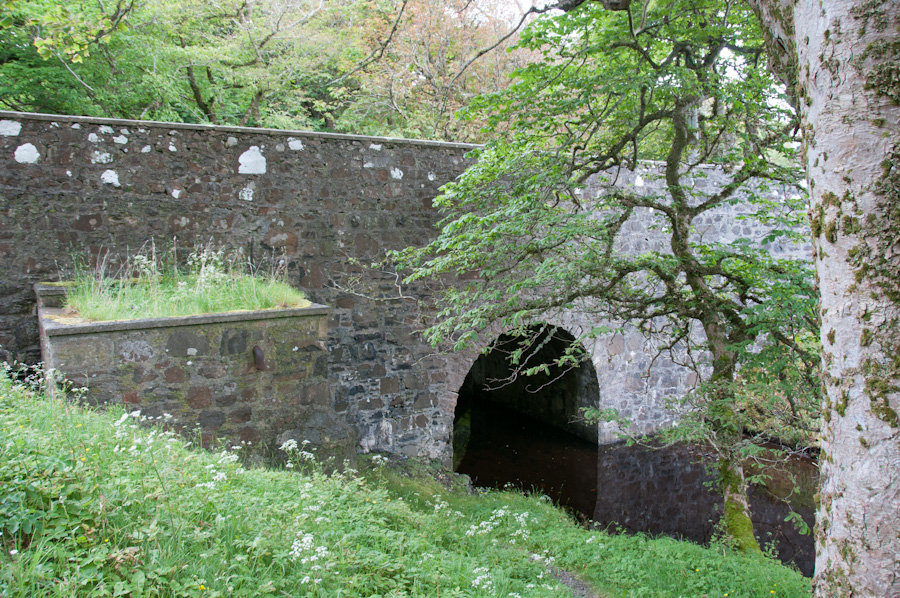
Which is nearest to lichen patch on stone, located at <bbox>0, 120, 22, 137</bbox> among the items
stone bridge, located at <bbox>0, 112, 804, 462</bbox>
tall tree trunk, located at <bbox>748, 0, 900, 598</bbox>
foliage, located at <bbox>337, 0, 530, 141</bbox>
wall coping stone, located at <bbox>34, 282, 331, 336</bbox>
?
stone bridge, located at <bbox>0, 112, 804, 462</bbox>

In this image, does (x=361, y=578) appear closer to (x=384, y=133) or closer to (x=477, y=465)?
(x=477, y=465)

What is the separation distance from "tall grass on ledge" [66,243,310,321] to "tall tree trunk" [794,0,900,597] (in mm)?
3588

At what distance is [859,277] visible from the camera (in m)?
1.73

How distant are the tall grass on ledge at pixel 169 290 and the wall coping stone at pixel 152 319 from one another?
0.13 m

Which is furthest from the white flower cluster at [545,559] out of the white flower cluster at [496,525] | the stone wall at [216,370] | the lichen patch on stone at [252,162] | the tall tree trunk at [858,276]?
the lichen patch on stone at [252,162]

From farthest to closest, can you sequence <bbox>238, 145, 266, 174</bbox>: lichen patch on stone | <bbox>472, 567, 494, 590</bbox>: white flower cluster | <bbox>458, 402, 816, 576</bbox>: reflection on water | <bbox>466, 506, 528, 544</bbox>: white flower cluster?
<bbox>458, 402, 816, 576</bbox>: reflection on water → <bbox>238, 145, 266, 174</bbox>: lichen patch on stone → <bbox>466, 506, 528, 544</bbox>: white flower cluster → <bbox>472, 567, 494, 590</bbox>: white flower cluster

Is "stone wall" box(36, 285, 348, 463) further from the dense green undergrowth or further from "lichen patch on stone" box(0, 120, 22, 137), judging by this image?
"lichen patch on stone" box(0, 120, 22, 137)

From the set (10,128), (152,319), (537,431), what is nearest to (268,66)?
(10,128)

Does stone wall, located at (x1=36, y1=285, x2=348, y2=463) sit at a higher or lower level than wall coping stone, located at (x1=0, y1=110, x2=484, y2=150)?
lower

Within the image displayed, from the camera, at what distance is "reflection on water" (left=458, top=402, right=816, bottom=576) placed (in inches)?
247

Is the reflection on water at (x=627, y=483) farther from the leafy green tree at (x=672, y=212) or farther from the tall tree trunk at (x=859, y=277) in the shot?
the tall tree trunk at (x=859, y=277)

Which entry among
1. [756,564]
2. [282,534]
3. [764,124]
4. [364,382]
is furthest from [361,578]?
[764,124]

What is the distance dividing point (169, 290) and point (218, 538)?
3007 millimetres

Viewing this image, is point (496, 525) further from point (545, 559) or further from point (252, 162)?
point (252, 162)
